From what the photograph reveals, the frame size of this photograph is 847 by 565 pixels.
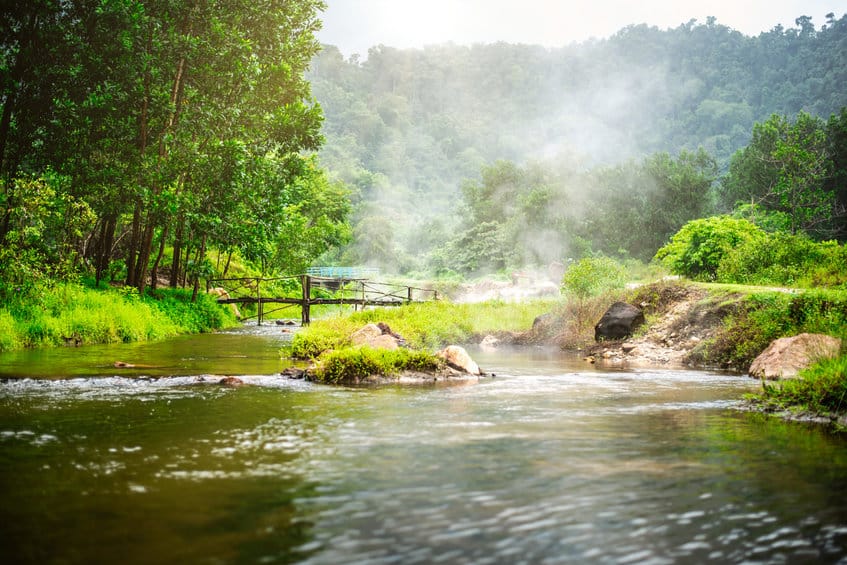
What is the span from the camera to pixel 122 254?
113ft

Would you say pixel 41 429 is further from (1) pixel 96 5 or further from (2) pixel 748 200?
(2) pixel 748 200

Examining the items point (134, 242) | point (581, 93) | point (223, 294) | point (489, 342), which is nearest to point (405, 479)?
point (489, 342)

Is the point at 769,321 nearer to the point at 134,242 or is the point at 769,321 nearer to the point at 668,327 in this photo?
the point at 668,327

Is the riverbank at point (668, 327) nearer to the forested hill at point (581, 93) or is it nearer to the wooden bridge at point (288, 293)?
the wooden bridge at point (288, 293)

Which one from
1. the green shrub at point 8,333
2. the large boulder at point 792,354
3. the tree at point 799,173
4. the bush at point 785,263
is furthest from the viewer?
the tree at point 799,173

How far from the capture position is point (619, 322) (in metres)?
21.3

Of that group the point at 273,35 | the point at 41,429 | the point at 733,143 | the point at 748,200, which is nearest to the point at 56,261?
the point at 273,35

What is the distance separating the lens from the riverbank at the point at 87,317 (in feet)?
58.3

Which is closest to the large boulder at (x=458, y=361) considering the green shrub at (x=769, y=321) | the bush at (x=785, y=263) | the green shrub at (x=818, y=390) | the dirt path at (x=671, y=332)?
the dirt path at (x=671, y=332)

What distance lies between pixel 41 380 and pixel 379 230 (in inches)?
3155

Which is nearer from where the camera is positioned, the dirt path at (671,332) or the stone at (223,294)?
the dirt path at (671,332)

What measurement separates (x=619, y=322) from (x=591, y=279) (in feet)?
11.5

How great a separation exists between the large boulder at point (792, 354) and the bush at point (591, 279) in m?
10.3

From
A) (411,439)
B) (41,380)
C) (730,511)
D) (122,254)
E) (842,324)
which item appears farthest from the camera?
(122,254)
